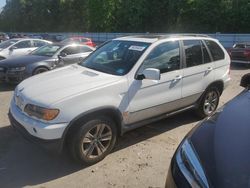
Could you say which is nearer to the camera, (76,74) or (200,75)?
(76,74)

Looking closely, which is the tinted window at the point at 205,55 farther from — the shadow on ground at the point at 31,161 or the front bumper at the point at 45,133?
the front bumper at the point at 45,133

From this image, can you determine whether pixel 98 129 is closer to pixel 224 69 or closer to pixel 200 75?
pixel 200 75

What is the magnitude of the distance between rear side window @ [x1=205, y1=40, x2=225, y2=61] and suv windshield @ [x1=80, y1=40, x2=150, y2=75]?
66.6 inches

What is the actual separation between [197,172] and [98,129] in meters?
2.25

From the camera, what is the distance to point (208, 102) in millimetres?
6418

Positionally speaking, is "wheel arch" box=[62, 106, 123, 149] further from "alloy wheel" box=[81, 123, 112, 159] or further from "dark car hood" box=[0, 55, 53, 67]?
"dark car hood" box=[0, 55, 53, 67]

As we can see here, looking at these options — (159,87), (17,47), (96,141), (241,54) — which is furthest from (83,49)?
(241,54)

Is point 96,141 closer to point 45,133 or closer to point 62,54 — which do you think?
point 45,133

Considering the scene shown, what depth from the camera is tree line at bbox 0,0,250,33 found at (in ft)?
116

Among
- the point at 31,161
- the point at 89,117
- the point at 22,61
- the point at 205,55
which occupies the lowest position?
the point at 31,161

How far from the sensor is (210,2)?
1439 inches

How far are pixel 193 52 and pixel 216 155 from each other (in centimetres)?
370

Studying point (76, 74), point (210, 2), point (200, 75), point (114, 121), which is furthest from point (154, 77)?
point (210, 2)

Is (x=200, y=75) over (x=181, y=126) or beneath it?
over
